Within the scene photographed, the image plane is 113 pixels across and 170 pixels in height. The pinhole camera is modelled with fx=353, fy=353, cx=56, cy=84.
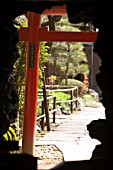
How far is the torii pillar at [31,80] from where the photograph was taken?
19.2ft

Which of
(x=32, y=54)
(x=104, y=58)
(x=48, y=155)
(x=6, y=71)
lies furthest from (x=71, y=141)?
(x=104, y=58)

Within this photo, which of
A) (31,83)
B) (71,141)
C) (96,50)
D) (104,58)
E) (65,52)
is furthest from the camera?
(65,52)

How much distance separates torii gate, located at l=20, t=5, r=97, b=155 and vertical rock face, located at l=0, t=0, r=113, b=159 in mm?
3655

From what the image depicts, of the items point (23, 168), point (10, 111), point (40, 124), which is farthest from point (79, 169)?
point (40, 124)

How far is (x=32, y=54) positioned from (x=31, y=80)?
441 mm

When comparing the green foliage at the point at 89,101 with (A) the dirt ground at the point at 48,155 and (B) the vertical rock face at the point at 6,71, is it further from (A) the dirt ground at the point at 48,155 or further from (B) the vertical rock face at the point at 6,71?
(B) the vertical rock face at the point at 6,71

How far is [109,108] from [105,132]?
156 millimetres

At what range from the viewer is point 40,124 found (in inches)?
365

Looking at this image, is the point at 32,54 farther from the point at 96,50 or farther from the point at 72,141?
the point at 96,50

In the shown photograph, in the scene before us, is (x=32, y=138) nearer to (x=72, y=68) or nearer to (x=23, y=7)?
(x=23, y=7)

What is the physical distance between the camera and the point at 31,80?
19.6ft

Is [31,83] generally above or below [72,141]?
above

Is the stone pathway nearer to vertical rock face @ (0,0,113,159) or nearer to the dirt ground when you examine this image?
the dirt ground

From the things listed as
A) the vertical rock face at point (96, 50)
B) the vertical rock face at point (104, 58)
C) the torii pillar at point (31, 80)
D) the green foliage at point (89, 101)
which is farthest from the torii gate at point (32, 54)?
the green foliage at point (89, 101)
